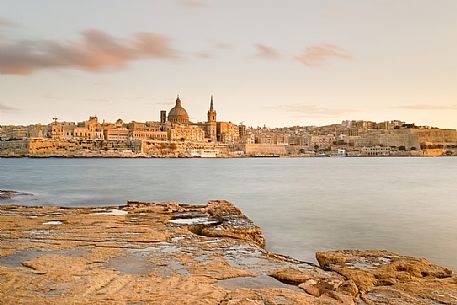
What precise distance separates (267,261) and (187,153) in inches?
2972

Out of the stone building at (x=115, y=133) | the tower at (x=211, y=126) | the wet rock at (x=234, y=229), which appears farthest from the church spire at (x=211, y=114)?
the wet rock at (x=234, y=229)

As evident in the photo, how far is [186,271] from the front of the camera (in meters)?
4.38

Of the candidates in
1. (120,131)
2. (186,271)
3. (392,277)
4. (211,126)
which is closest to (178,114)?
(211,126)

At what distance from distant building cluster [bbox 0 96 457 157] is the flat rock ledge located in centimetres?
6504

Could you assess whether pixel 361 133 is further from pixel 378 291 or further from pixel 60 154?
pixel 378 291

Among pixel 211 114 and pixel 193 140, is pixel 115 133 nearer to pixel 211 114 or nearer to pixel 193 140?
pixel 193 140

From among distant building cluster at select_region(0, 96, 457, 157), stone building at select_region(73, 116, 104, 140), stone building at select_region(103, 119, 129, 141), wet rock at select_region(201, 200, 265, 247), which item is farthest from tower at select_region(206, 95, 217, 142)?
wet rock at select_region(201, 200, 265, 247)

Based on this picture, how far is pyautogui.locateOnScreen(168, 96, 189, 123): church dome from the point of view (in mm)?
97938

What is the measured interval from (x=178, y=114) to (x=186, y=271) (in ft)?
312

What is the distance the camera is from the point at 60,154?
66.2 m

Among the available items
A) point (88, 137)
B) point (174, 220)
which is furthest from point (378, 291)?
point (88, 137)

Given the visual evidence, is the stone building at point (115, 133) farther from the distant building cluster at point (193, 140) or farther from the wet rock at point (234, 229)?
the wet rock at point (234, 229)

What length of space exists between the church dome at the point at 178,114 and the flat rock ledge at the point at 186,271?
3617 inches

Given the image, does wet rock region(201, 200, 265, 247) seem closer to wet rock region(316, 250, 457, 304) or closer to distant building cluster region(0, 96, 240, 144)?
wet rock region(316, 250, 457, 304)
